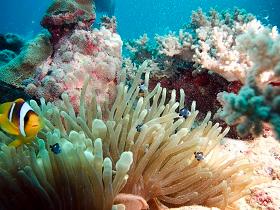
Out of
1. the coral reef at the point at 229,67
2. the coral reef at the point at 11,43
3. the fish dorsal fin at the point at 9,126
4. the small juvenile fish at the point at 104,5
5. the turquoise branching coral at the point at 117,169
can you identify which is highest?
the small juvenile fish at the point at 104,5

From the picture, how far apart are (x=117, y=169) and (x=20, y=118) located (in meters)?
0.87

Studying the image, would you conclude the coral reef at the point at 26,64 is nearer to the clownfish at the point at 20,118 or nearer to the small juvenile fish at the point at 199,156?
the clownfish at the point at 20,118

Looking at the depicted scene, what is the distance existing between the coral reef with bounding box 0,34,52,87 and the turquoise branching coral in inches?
82.4

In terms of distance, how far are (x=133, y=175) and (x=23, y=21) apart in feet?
307

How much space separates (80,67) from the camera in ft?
15.6

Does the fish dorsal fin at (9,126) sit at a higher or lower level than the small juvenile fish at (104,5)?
lower

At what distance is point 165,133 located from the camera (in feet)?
10.4

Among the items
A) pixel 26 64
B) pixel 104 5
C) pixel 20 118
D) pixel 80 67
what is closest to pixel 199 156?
pixel 20 118

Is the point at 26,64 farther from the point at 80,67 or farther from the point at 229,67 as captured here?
the point at 229,67

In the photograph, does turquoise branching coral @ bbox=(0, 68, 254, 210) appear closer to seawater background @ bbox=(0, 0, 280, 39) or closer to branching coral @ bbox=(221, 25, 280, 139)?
branching coral @ bbox=(221, 25, 280, 139)

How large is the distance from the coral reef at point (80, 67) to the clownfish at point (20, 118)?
179 cm

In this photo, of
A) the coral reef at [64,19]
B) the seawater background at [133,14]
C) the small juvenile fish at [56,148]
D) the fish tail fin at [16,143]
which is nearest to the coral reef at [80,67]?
the coral reef at [64,19]

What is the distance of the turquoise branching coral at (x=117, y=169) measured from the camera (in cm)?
257

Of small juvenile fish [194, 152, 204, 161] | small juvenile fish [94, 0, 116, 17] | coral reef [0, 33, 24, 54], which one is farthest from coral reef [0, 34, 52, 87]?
small juvenile fish [94, 0, 116, 17]
